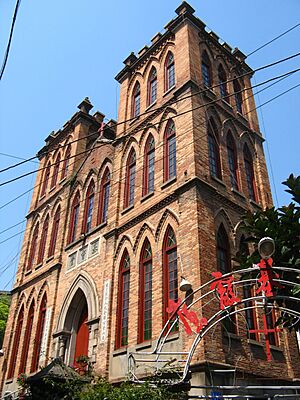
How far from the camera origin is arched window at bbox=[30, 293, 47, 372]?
56.8 ft

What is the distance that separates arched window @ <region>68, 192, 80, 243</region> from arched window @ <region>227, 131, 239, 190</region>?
785cm

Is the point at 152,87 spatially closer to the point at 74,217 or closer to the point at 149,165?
the point at 149,165

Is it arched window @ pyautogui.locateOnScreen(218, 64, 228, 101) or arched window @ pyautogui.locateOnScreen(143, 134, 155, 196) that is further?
arched window @ pyautogui.locateOnScreen(218, 64, 228, 101)

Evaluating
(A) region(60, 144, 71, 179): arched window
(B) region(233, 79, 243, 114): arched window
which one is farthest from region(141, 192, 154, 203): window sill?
(A) region(60, 144, 71, 179): arched window

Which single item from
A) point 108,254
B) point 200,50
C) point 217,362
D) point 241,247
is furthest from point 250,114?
point 217,362

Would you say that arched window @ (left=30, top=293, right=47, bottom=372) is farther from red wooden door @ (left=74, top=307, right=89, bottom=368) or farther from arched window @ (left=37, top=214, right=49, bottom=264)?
arched window @ (left=37, top=214, right=49, bottom=264)

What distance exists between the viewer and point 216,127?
50.0 ft

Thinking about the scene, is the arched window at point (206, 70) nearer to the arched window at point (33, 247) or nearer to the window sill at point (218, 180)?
the window sill at point (218, 180)

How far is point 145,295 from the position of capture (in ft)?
42.6

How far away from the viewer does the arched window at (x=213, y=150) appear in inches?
561

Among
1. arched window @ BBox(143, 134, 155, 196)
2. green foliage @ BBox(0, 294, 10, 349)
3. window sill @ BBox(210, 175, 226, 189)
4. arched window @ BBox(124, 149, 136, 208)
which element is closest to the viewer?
window sill @ BBox(210, 175, 226, 189)

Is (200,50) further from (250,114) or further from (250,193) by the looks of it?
(250,193)

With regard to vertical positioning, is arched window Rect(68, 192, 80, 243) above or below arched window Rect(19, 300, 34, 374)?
above

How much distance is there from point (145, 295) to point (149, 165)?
5.08 metres
